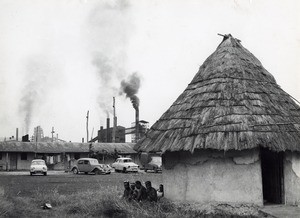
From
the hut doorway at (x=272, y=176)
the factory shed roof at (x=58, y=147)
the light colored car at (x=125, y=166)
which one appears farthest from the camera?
the factory shed roof at (x=58, y=147)

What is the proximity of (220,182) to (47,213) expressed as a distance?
5051 millimetres

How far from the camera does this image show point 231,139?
8.45 meters

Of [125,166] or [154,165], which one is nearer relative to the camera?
[154,165]

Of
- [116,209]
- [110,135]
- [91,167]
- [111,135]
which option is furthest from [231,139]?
[111,135]

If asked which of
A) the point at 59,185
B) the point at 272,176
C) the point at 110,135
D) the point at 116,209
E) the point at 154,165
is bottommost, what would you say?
the point at 59,185

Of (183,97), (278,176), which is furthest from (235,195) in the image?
(183,97)

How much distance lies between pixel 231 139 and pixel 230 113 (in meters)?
0.87

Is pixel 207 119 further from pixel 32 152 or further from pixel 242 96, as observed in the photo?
pixel 32 152

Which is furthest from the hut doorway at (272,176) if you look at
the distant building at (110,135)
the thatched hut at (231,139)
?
the distant building at (110,135)

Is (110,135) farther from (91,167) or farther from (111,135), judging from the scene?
(91,167)

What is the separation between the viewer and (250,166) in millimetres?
8711

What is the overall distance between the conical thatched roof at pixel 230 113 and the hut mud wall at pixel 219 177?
1.71ft

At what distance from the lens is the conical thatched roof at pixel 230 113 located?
8523 millimetres

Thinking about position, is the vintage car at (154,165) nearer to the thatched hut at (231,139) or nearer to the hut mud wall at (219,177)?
the thatched hut at (231,139)
